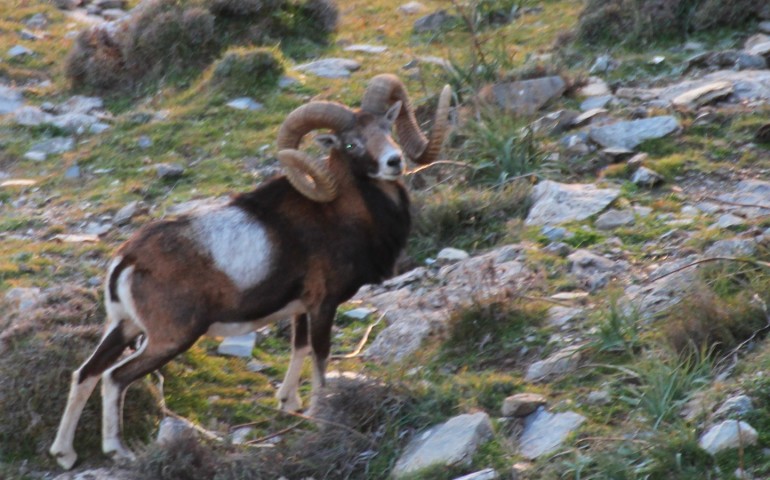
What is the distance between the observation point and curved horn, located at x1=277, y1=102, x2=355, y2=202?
343 inches

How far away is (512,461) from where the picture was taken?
702 centimetres

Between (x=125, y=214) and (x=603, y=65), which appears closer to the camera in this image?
(x=125, y=214)

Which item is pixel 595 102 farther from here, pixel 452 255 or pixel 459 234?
pixel 452 255

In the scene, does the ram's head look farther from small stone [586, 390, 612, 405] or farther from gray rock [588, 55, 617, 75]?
gray rock [588, 55, 617, 75]

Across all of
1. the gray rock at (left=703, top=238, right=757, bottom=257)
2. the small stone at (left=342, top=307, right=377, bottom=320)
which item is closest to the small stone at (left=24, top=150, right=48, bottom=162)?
the small stone at (left=342, top=307, right=377, bottom=320)

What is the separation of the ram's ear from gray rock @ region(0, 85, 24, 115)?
848cm

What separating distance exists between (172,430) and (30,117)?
28.5 feet

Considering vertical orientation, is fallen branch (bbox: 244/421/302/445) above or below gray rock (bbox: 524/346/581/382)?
below

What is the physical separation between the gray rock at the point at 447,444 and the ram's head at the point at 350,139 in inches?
84.0

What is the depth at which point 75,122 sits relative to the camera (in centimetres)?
1533

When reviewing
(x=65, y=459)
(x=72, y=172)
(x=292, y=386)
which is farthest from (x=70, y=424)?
(x=72, y=172)

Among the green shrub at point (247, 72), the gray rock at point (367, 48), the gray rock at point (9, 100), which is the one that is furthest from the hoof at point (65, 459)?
the gray rock at point (367, 48)

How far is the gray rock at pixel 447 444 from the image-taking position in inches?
281

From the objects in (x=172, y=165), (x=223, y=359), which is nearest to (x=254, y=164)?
(x=172, y=165)
